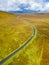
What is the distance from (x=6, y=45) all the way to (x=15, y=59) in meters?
5.24

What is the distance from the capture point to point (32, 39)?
36.2 m

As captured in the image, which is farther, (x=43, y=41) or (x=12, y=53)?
(x=43, y=41)

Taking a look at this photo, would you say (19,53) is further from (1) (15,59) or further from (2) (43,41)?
(2) (43,41)

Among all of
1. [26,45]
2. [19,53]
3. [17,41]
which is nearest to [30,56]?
[19,53]

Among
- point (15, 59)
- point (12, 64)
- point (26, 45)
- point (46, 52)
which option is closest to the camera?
point (12, 64)

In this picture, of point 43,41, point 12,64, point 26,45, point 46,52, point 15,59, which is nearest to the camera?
point 12,64

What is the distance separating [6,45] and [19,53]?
354cm

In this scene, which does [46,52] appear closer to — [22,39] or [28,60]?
[28,60]

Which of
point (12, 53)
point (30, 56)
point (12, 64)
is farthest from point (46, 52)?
point (12, 64)

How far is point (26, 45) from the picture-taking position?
3212 cm

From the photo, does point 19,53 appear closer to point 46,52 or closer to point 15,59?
point 15,59

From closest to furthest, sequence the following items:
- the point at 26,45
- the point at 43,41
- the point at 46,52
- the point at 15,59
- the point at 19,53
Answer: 1. the point at 15,59
2. the point at 19,53
3. the point at 46,52
4. the point at 26,45
5. the point at 43,41

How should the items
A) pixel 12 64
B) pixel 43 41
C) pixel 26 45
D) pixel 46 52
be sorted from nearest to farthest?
pixel 12 64, pixel 46 52, pixel 26 45, pixel 43 41

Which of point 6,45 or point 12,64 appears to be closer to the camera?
point 12,64
